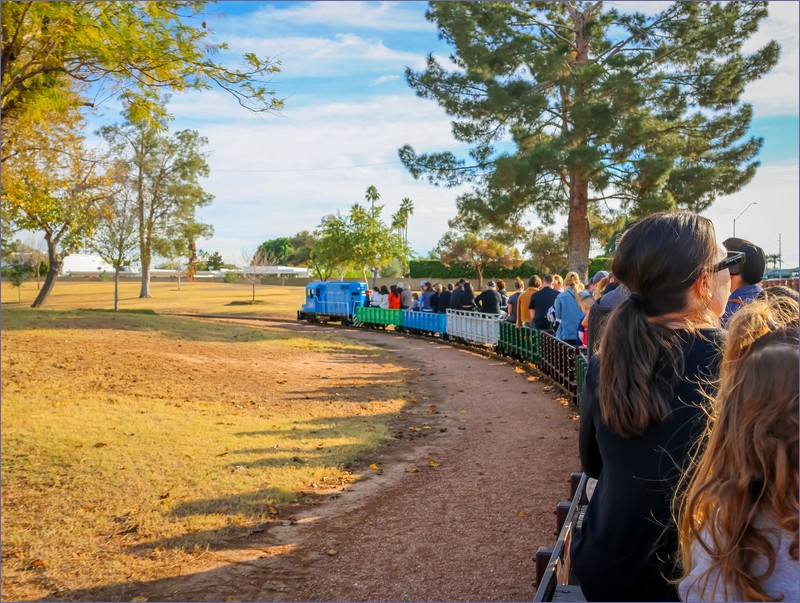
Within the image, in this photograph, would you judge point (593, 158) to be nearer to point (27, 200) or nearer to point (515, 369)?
point (515, 369)

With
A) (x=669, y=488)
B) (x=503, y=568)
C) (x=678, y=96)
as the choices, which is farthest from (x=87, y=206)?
(x=669, y=488)

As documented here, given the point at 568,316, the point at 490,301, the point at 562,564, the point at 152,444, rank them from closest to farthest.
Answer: the point at 562,564, the point at 152,444, the point at 568,316, the point at 490,301

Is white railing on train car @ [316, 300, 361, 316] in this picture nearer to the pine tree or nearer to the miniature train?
the miniature train

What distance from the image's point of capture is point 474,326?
79.1ft

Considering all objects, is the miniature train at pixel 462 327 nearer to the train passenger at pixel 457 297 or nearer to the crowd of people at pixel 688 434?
the train passenger at pixel 457 297

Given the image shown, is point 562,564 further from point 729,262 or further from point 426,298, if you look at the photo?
point 426,298

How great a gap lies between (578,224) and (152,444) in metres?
22.2

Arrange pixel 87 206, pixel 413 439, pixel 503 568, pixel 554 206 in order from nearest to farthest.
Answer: pixel 503 568, pixel 413 439, pixel 554 206, pixel 87 206

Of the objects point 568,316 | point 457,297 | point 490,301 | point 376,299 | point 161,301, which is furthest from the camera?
point 161,301

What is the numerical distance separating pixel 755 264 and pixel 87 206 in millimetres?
31096

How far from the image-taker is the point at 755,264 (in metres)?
5.56

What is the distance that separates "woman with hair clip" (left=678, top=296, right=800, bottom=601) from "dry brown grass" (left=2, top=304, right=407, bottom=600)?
4.80 meters

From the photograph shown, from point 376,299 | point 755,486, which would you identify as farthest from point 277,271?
point 755,486

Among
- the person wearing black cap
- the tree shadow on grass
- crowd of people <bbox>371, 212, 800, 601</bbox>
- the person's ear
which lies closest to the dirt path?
the person wearing black cap
